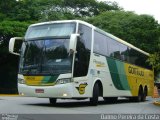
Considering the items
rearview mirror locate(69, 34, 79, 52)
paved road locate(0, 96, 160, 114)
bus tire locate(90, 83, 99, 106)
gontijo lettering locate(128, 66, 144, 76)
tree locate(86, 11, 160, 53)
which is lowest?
paved road locate(0, 96, 160, 114)

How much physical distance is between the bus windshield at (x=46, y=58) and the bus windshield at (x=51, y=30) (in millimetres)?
262

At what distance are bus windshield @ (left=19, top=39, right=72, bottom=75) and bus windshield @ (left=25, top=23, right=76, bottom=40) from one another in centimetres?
26

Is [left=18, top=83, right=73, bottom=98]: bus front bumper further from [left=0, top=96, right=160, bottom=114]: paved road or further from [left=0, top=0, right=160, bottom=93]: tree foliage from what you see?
[left=0, top=0, right=160, bottom=93]: tree foliage

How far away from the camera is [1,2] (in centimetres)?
4088

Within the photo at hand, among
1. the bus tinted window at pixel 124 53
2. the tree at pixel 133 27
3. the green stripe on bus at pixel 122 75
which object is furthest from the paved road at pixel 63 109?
the tree at pixel 133 27

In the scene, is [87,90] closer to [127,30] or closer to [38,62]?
[38,62]

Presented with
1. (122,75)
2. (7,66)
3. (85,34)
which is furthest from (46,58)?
(7,66)

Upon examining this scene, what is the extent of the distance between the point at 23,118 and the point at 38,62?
4.90 m

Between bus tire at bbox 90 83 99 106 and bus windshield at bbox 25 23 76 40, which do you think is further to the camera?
bus tire at bbox 90 83 99 106

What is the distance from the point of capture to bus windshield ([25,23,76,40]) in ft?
55.2

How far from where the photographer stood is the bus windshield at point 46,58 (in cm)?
1627

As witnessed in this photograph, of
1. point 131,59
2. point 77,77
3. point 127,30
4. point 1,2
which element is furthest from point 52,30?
point 127,30

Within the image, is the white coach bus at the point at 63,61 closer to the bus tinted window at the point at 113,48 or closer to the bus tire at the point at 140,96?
the bus tinted window at the point at 113,48

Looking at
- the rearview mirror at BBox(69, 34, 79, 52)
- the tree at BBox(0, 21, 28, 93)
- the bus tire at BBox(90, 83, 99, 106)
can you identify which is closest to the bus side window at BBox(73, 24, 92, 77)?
the rearview mirror at BBox(69, 34, 79, 52)
